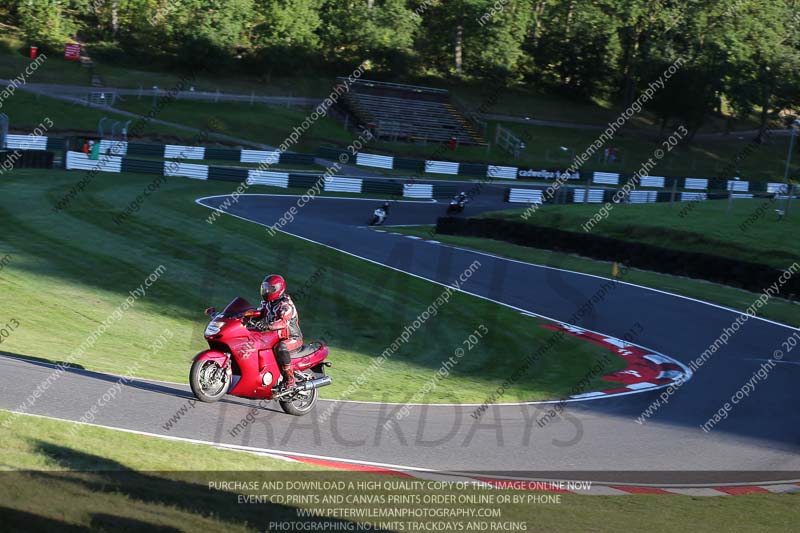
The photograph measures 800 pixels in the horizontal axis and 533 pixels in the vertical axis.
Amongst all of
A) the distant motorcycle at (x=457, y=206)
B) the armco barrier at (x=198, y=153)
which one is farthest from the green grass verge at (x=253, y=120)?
the distant motorcycle at (x=457, y=206)

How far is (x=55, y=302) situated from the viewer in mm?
16141

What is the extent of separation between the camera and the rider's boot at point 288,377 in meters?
11.1

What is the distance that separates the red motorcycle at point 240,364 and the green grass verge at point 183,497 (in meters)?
1.88

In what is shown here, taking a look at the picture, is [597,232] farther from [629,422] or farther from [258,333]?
[258,333]

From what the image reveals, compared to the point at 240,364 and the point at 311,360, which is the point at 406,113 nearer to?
the point at 311,360

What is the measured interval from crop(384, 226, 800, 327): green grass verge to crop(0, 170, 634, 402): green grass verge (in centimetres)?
585

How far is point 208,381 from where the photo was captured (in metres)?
10.8

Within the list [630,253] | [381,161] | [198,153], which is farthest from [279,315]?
[381,161]

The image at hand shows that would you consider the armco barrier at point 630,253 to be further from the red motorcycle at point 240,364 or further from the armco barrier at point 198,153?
the red motorcycle at point 240,364

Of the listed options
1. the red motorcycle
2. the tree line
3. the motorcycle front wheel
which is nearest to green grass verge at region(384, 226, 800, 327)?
the red motorcycle

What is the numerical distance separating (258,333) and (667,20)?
6674 centimetres

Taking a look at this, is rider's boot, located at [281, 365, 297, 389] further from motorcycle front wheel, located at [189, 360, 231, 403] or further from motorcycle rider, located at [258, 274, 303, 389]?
motorcycle front wheel, located at [189, 360, 231, 403]

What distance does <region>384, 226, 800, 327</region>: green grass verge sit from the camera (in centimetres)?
2209

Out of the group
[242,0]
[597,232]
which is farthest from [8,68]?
[597,232]
